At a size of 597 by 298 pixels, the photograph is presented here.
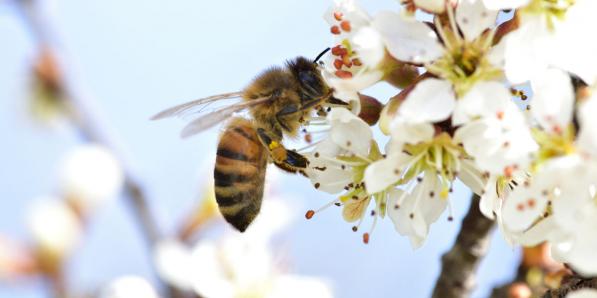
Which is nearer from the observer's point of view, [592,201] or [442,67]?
[592,201]

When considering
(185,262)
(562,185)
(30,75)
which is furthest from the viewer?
(30,75)

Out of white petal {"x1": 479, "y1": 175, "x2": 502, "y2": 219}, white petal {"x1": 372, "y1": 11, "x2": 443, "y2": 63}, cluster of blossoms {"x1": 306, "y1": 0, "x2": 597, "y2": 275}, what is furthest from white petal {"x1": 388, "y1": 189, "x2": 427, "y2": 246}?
white petal {"x1": 372, "y1": 11, "x2": 443, "y2": 63}

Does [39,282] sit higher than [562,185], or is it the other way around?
[562,185]

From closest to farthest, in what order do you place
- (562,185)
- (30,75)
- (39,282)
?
(562,185), (39,282), (30,75)

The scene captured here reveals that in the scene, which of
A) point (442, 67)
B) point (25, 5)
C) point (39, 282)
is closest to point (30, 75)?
point (25, 5)

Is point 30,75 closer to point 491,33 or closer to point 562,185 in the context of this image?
point 491,33

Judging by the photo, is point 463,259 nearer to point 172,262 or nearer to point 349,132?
point 349,132

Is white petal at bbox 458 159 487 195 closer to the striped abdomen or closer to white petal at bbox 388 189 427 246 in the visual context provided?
white petal at bbox 388 189 427 246
